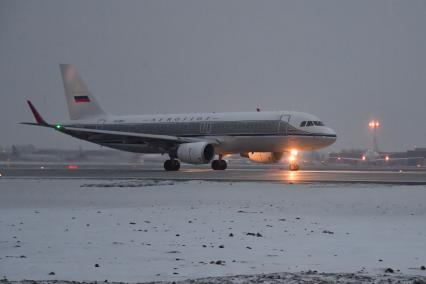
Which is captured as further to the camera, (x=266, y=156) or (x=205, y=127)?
(x=266, y=156)

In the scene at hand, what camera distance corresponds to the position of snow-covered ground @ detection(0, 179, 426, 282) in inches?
434

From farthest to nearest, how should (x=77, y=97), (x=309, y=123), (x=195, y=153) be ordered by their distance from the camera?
(x=77, y=97) → (x=309, y=123) → (x=195, y=153)

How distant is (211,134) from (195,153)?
11.9 feet

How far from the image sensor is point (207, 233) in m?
14.9

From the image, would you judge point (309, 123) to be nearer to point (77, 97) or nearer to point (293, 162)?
point (293, 162)

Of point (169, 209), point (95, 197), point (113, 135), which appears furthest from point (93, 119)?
point (169, 209)

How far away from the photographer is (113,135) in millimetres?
47625

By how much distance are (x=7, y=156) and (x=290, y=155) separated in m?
56.6

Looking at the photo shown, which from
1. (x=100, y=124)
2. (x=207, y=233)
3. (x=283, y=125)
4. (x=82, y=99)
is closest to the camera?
(x=207, y=233)

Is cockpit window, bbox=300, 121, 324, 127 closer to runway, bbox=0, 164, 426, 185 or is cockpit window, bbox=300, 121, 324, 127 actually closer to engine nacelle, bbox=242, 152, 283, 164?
runway, bbox=0, 164, 426, 185

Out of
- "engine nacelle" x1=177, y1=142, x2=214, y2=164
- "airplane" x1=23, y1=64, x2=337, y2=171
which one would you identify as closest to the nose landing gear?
"airplane" x1=23, y1=64, x2=337, y2=171

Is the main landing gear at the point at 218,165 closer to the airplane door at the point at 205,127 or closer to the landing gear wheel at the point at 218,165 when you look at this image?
the landing gear wheel at the point at 218,165

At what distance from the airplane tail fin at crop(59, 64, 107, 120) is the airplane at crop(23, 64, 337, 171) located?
107 cm

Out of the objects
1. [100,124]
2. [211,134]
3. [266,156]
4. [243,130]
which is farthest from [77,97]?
[266,156]
